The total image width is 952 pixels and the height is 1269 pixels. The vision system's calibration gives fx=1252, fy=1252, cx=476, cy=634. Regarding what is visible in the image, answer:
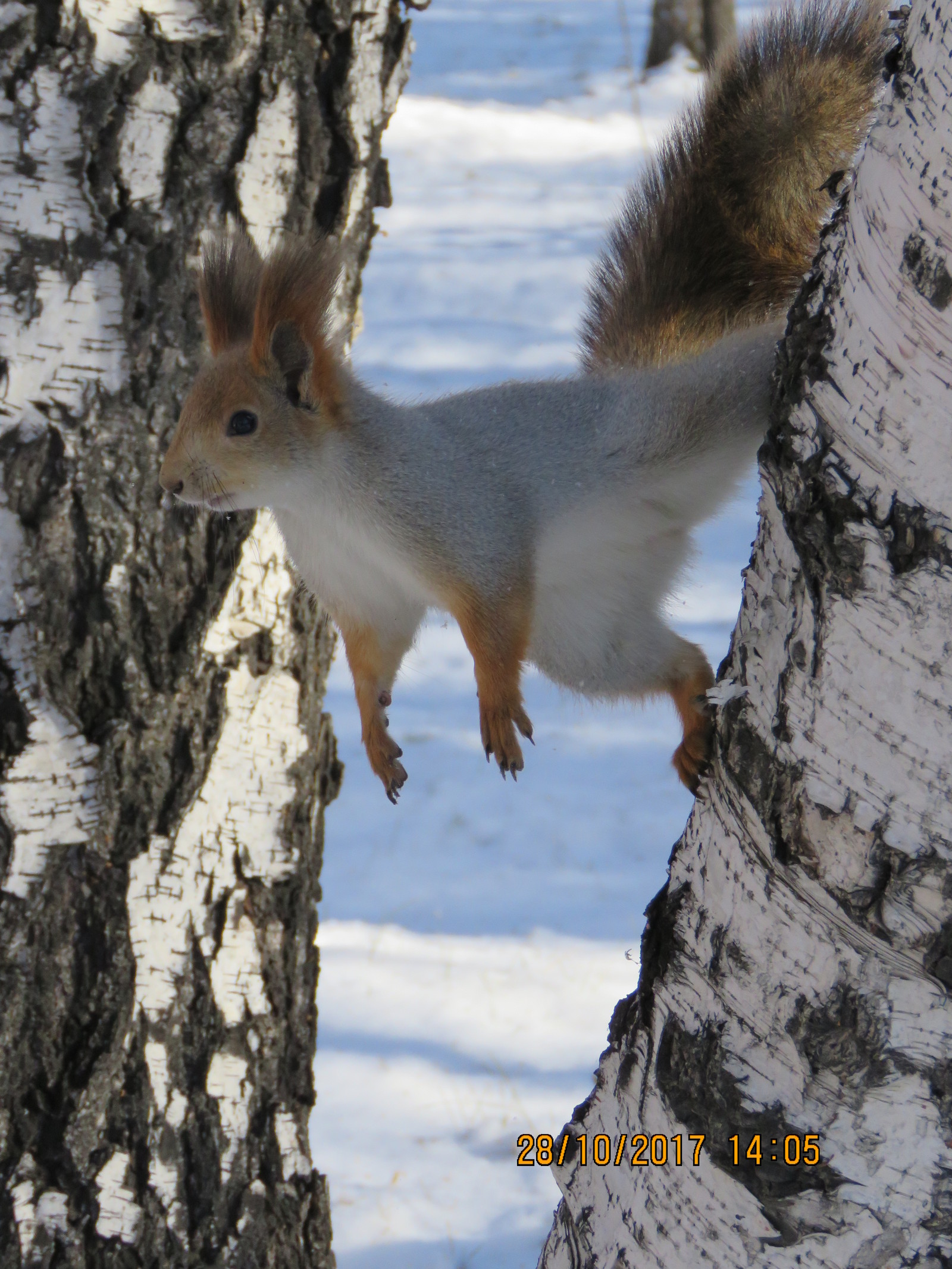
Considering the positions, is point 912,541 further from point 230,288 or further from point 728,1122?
point 230,288

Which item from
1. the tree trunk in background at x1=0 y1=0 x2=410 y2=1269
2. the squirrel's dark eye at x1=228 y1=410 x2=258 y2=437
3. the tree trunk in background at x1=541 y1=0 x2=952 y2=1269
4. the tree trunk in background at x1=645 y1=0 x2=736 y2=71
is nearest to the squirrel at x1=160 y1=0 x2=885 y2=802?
the squirrel's dark eye at x1=228 y1=410 x2=258 y2=437

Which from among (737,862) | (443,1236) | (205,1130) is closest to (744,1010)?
(737,862)

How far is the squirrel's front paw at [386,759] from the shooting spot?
1.08m

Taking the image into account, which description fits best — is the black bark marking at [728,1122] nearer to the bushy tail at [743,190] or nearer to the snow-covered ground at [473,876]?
the snow-covered ground at [473,876]

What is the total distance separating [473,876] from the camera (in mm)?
2355

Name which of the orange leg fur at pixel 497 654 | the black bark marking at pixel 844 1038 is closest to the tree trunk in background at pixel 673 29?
the orange leg fur at pixel 497 654

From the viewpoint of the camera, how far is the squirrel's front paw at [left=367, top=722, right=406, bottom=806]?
108cm

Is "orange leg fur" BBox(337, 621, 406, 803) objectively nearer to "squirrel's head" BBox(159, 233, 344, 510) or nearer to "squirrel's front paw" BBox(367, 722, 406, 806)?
"squirrel's front paw" BBox(367, 722, 406, 806)

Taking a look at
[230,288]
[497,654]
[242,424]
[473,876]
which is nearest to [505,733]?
[497,654]

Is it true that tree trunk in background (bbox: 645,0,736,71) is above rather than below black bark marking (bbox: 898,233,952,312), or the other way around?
below

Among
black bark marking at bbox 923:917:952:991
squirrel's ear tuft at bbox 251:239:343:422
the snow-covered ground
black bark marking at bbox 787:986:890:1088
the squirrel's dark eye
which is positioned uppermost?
squirrel's ear tuft at bbox 251:239:343:422

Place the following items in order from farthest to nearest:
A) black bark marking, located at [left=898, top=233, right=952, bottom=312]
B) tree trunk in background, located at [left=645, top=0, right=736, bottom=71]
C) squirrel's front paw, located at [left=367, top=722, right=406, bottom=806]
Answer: tree trunk in background, located at [left=645, top=0, right=736, bottom=71]
squirrel's front paw, located at [left=367, top=722, right=406, bottom=806]
black bark marking, located at [left=898, top=233, right=952, bottom=312]
